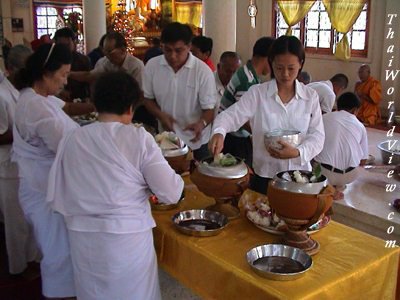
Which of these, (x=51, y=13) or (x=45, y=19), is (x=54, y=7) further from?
(x=45, y=19)

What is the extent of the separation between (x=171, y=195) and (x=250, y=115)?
2.40 ft

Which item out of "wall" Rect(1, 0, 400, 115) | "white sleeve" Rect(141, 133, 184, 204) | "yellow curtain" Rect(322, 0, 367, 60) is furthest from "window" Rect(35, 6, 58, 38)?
"white sleeve" Rect(141, 133, 184, 204)

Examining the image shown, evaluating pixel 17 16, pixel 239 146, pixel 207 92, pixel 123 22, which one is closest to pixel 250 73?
pixel 207 92

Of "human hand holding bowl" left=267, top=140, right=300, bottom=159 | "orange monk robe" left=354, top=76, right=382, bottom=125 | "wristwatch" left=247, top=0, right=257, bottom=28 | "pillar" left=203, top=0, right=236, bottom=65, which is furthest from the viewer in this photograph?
"wristwatch" left=247, top=0, right=257, bottom=28

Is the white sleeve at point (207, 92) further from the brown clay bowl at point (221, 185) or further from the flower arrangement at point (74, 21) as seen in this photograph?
the flower arrangement at point (74, 21)

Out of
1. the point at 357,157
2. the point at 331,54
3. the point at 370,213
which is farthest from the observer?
the point at 331,54

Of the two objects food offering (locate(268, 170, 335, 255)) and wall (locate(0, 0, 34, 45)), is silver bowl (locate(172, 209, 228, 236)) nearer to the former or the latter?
food offering (locate(268, 170, 335, 255))

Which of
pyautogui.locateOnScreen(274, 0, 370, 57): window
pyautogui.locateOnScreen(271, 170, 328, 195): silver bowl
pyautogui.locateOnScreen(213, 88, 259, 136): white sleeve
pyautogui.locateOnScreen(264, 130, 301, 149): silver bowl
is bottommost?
pyautogui.locateOnScreen(271, 170, 328, 195): silver bowl

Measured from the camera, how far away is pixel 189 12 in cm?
1514

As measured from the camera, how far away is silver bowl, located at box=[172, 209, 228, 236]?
75.2 inches

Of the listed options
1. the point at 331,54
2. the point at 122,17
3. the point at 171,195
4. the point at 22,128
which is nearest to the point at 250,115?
the point at 171,195

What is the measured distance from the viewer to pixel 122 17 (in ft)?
50.2

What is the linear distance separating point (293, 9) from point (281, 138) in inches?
342

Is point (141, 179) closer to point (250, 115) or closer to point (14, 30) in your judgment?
point (250, 115)
